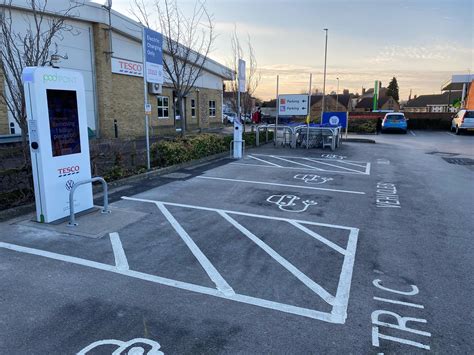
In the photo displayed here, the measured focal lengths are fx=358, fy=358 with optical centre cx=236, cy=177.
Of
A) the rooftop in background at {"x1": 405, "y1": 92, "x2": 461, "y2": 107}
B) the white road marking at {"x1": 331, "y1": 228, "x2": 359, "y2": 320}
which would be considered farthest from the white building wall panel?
the rooftop in background at {"x1": 405, "y1": 92, "x2": 461, "y2": 107}

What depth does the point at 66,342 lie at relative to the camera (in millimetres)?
2881

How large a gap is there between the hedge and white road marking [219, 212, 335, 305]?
17.5 feet

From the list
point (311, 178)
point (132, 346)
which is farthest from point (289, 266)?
point (311, 178)

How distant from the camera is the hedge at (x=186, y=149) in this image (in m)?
10.8

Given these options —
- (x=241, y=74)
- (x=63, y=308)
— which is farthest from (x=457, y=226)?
(x=241, y=74)

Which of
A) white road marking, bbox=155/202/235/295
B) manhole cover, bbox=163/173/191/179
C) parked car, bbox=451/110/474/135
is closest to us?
white road marking, bbox=155/202/235/295

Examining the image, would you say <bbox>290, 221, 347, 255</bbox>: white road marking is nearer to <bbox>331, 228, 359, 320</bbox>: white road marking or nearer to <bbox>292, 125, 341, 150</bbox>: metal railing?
<bbox>331, 228, 359, 320</bbox>: white road marking

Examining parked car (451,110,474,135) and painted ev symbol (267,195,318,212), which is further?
parked car (451,110,474,135)

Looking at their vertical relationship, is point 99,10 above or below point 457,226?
above

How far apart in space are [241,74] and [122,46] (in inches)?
312

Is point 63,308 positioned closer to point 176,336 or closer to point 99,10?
point 176,336

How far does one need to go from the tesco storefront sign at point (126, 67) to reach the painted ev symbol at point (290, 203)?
45.8ft

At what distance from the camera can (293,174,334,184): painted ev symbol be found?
9633 mm

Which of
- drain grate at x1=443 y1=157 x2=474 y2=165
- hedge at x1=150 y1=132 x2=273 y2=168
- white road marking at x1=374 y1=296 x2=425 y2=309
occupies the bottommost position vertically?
white road marking at x1=374 y1=296 x2=425 y2=309
